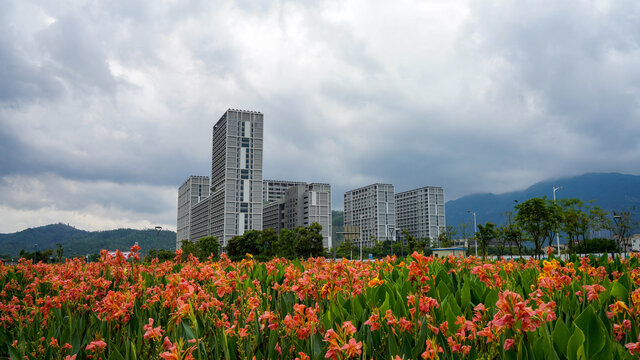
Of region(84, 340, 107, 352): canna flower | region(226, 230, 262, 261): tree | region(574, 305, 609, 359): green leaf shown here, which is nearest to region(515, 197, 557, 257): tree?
region(574, 305, 609, 359): green leaf

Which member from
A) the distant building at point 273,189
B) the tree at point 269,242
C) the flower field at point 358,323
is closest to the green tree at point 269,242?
the tree at point 269,242

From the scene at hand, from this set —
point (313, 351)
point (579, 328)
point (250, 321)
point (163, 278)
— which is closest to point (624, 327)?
point (579, 328)

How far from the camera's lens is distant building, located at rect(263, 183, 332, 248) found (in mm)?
111375

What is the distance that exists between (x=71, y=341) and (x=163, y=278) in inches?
84.8

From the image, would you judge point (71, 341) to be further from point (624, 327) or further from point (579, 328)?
point (624, 327)

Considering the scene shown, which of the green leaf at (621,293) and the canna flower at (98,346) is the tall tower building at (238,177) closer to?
the canna flower at (98,346)

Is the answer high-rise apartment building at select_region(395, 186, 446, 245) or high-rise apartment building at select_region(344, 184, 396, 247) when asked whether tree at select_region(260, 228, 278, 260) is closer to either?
high-rise apartment building at select_region(344, 184, 396, 247)

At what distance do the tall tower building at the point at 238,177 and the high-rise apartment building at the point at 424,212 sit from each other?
5651 centimetres

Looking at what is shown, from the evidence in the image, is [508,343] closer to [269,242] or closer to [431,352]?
A: [431,352]

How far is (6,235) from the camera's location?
196 m

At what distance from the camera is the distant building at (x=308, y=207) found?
111 m

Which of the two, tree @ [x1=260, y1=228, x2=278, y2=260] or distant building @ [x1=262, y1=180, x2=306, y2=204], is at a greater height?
distant building @ [x1=262, y1=180, x2=306, y2=204]

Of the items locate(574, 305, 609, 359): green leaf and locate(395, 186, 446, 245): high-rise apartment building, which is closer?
locate(574, 305, 609, 359): green leaf

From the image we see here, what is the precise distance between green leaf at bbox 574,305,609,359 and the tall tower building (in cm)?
10285
